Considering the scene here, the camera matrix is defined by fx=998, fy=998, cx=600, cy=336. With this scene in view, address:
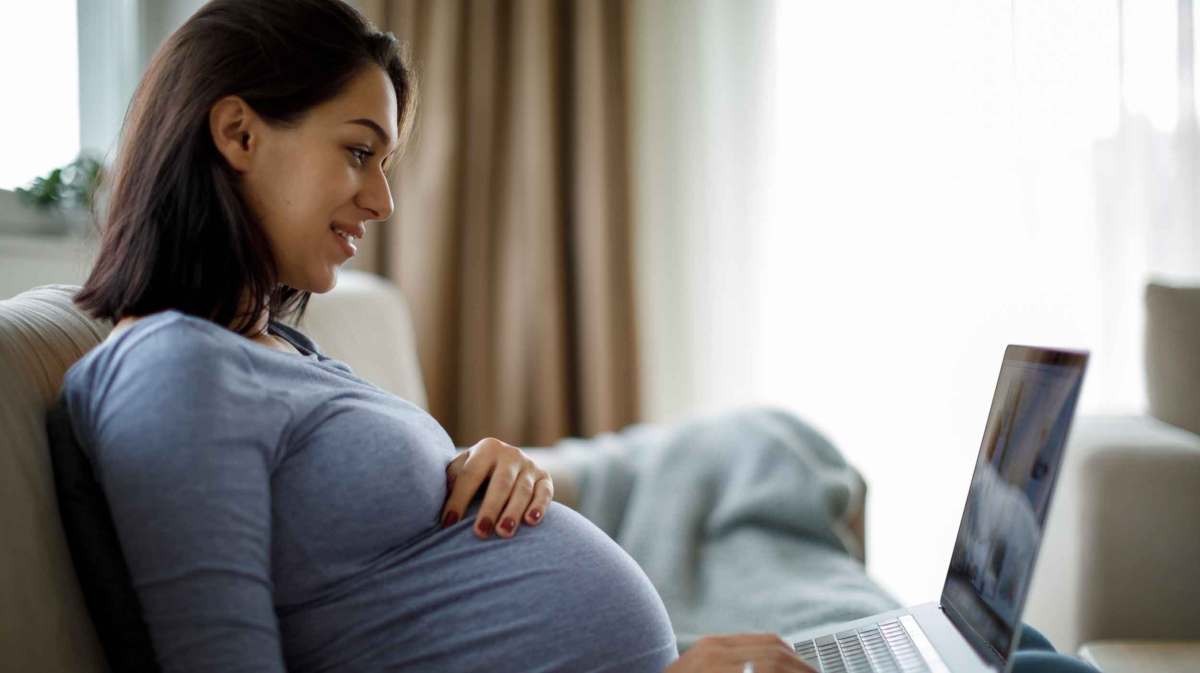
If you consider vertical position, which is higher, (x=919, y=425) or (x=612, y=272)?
(x=612, y=272)

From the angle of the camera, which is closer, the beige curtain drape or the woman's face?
the woman's face

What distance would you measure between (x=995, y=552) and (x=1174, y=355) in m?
1.40

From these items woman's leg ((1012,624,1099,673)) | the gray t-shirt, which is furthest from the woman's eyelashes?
woman's leg ((1012,624,1099,673))

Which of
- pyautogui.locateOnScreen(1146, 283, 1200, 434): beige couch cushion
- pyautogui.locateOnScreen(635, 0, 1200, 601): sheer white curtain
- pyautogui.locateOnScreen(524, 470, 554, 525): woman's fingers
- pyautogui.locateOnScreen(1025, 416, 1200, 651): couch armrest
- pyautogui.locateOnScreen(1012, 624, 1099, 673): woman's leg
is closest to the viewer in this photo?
pyautogui.locateOnScreen(1012, 624, 1099, 673): woman's leg

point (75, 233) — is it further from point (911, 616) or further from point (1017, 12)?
point (1017, 12)

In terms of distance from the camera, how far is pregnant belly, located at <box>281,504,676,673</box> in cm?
86

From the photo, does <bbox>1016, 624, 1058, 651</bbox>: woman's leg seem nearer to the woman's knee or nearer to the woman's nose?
the woman's knee

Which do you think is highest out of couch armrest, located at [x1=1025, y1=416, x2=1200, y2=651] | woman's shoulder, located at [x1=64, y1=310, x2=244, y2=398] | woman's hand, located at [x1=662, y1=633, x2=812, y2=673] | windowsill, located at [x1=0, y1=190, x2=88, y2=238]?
windowsill, located at [x1=0, y1=190, x2=88, y2=238]

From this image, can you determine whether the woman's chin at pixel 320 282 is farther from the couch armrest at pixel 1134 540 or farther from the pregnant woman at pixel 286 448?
the couch armrest at pixel 1134 540

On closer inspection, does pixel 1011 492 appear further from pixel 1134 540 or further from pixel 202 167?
pixel 1134 540

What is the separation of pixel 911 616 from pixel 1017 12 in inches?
82.7

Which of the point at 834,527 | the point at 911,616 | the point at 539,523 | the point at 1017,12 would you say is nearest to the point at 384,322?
the point at 834,527

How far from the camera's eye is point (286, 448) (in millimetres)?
838

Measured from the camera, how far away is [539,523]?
0.95 metres
